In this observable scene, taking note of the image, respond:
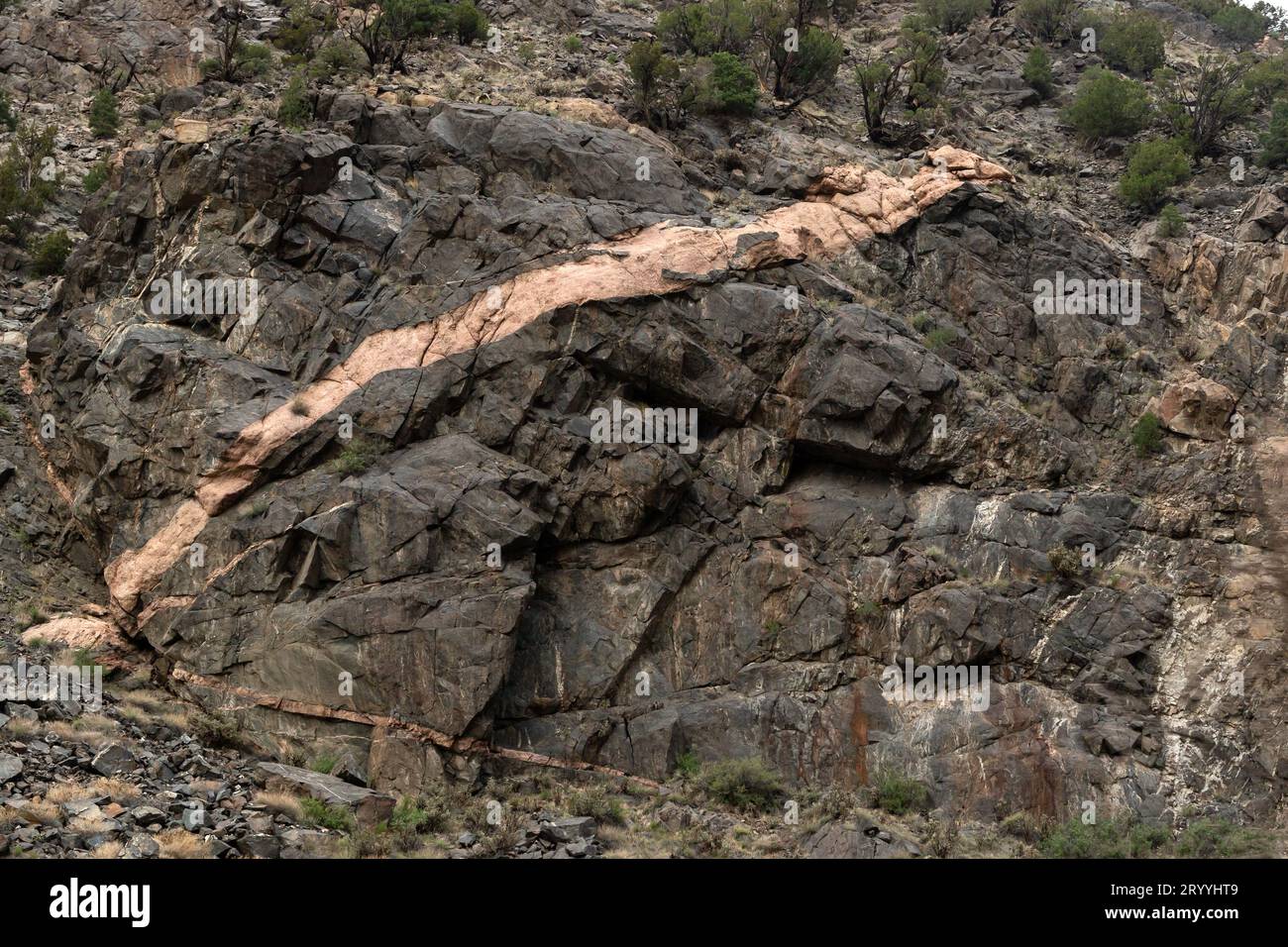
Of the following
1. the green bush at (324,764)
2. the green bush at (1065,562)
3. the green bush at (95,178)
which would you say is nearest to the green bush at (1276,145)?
the green bush at (1065,562)

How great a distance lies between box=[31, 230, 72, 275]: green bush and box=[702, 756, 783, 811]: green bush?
2356 centimetres

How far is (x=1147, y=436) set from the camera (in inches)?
941

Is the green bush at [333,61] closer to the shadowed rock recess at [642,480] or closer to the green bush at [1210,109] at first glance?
the shadowed rock recess at [642,480]

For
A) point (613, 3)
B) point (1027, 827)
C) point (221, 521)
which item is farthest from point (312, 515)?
point (613, 3)

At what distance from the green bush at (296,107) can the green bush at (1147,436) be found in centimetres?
2181

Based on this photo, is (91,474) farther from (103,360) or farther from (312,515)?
(312,515)

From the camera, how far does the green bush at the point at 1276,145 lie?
109 feet

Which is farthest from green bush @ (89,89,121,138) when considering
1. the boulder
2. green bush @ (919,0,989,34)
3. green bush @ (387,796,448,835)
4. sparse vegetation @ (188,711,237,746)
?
the boulder

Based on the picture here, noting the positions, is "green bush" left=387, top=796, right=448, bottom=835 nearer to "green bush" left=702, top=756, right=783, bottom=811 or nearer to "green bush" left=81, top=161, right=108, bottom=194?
"green bush" left=702, top=756, right=783, bottom=811

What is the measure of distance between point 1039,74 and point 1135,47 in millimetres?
5432

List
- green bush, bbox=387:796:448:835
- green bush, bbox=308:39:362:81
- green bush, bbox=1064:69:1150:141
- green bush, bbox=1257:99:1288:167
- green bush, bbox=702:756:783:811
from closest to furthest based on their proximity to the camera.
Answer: green bush, bbox=387:796:448:835 < green bush, bbox=702:756:783:811 < green bush, bbox=308:39:362:81 < green bush, bbox=1257:99:1288:167 < green bush, bbox=1064:69:1150:141

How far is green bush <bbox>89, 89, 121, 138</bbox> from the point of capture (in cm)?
3497

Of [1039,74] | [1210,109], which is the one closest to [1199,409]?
[1210,109]

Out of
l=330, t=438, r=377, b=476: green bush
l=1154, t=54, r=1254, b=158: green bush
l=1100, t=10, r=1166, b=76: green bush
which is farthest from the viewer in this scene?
l=1100, t=10, r=1166, b=76: green bush
